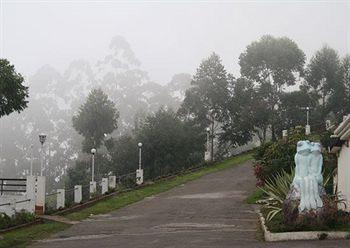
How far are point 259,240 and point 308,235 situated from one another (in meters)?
1.28

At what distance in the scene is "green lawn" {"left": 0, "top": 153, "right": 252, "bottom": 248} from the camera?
55.1 feet

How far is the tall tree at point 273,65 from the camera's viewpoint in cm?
5097

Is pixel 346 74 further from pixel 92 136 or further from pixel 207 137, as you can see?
pixel 92 136

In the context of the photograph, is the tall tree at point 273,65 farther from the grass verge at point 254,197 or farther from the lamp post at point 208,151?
the grass verge at point 254,197

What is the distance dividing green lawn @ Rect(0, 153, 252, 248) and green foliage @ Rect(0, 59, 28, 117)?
9.07 m

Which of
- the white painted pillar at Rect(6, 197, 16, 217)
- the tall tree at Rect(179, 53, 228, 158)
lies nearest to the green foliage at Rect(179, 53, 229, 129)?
the tall tree at Rect(179, 53, 228, 158)

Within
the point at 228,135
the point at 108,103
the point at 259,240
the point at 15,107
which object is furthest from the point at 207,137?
the point at 259,240

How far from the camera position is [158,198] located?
26.7m

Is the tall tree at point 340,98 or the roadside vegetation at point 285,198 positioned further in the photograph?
the tall tree at point 340,98

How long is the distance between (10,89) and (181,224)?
18128 millimetres

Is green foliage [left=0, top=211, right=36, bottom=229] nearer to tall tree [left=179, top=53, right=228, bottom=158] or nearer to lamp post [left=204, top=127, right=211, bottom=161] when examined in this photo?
lamp post [left=204, top=127, right=211, bottom=161]

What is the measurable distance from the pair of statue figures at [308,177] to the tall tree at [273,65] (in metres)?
36.8

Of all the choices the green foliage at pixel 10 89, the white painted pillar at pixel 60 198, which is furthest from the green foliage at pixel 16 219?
the green foliage at pixel 10 89

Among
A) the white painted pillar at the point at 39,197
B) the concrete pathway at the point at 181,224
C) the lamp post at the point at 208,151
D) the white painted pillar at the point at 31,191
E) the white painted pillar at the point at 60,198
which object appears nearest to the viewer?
the concrete pathway at the point at 181,224
